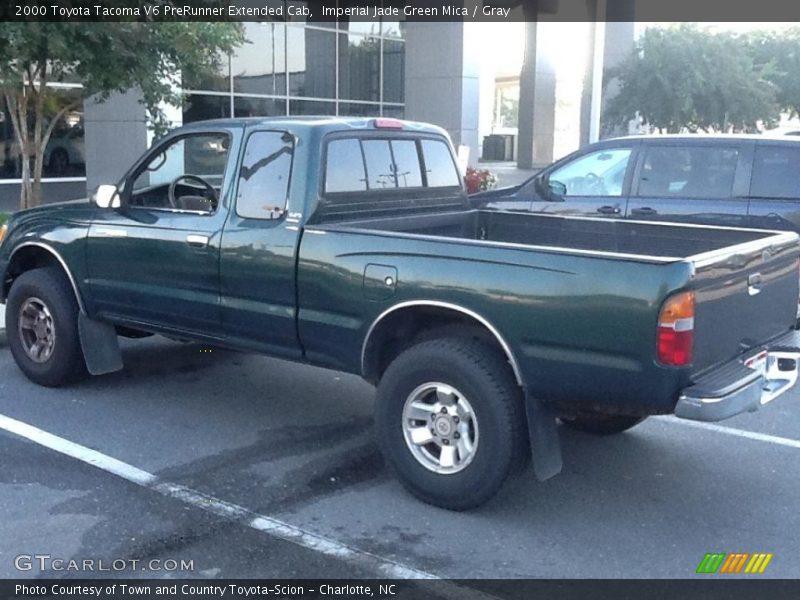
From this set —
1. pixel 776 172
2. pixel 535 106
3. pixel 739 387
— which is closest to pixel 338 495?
pixel 739 387

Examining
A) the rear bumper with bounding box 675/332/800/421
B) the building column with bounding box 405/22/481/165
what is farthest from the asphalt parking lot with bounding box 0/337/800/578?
the building column with bounding box 405/22/481/165

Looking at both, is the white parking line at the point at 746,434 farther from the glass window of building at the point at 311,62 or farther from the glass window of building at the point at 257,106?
the glass window of building at the point at 311,62

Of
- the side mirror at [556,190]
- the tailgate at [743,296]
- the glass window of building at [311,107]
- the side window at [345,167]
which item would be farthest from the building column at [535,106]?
the tailgate at [743,296]

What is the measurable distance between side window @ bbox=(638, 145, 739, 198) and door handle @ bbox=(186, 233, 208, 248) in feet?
15.2

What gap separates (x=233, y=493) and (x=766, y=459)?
10.3 ft

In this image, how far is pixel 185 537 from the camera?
4.62 m

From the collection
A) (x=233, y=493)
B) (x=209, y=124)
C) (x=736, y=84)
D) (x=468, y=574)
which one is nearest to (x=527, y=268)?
(x=468, y=574)

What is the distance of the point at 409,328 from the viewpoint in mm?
5258

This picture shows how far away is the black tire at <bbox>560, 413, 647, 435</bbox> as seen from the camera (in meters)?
6.02

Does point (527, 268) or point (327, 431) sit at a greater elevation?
point (527, 268)

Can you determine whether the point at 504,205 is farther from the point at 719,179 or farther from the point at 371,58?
the point at 371,58

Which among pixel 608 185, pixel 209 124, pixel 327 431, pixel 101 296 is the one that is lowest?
pixel 327 431

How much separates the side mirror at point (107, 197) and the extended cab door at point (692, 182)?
471 centimetres

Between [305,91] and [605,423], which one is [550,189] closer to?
[605,423]
